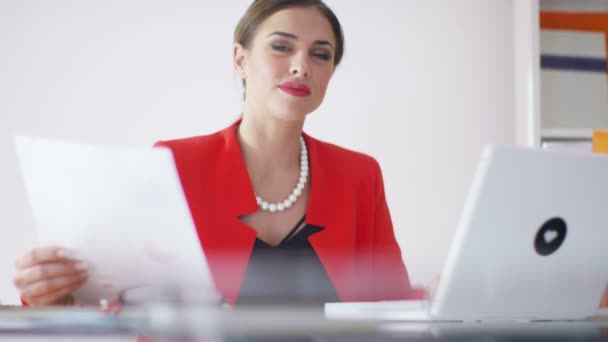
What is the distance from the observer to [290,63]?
4.44ft

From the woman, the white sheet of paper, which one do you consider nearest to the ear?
the woman

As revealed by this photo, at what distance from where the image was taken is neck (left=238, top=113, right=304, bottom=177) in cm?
137

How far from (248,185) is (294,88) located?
282 mm

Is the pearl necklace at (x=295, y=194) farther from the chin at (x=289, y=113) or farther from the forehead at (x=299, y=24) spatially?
the forehead at (x=299, y=24)

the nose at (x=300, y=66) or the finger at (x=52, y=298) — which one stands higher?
the nose at (x=300, y=66)

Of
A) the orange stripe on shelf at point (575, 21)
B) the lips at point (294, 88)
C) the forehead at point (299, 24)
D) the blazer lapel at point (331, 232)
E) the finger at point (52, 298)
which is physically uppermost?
the orange stripe on shelf at point (575, 21)

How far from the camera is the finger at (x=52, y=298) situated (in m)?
0.75

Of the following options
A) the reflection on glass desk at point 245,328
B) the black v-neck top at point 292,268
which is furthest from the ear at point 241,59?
the reflection on glass desk at point 245,328

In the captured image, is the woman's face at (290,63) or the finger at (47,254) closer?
the finger at (47,254)

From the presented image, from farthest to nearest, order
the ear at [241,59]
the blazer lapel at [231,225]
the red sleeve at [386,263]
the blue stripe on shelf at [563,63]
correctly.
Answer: the blue stripe on shelf at [563,63] < the ear at [241,59] < the red sleeve at [386,263] < the blazer lapel at [231,225]

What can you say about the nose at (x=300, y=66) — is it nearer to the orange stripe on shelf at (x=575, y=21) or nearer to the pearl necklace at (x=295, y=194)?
the pearl necklace at (x=295, y=194)

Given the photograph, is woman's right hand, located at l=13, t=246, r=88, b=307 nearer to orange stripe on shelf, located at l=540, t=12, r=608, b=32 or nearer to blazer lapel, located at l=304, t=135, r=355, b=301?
blazer lapel, located at l=304, t=135, r=355, b=301

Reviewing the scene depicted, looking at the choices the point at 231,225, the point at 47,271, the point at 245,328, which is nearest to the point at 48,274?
the point at 47,271

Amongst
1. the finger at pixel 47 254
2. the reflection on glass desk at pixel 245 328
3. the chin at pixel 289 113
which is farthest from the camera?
the chin at pixel 289 113
